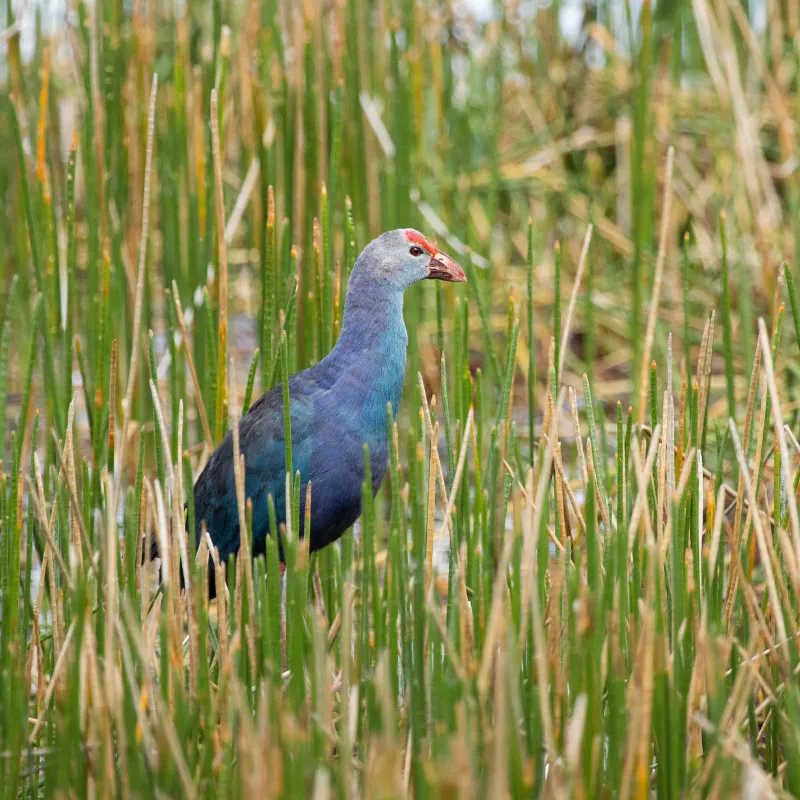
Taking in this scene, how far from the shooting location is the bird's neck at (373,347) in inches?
73.7

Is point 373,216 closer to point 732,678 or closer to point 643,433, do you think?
point 643,433

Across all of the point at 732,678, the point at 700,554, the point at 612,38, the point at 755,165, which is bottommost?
the point at 732,678

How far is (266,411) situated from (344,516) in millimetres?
203

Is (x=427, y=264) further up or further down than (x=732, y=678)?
further up

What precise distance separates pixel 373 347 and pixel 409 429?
494mm

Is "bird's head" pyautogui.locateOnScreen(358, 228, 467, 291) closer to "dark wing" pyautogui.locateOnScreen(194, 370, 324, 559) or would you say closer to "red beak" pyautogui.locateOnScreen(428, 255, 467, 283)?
"red beak" pyautogui.locateOnScreen(428, 255, 467, 283)

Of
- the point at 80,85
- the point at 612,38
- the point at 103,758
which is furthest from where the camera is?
the point at 612,38

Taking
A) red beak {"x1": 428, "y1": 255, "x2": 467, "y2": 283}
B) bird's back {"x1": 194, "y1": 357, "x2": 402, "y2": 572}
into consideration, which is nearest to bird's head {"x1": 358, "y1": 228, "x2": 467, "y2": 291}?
red beak {"x1": 428, "y1": 255, "x2": 467, "y2": 283}

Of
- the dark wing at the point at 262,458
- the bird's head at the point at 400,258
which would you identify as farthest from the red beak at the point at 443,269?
the dark wing at the point at 262,458

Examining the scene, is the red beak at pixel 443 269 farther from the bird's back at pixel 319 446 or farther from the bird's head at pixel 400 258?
the bird's back at pixel 319 446

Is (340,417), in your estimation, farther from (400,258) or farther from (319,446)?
(400,258)

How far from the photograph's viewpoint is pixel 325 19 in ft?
8.55

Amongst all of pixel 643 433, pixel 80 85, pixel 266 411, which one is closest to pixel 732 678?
pixel 643 433

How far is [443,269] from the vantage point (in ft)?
6.53
